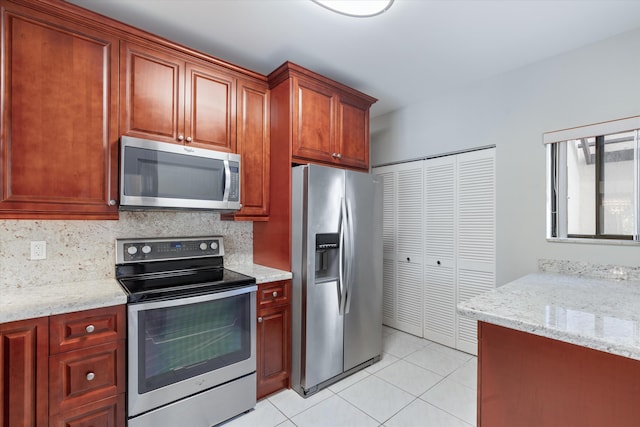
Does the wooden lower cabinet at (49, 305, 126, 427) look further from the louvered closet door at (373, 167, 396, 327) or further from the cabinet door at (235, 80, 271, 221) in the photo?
the louvered closet door at (373, 167, 396, 327)

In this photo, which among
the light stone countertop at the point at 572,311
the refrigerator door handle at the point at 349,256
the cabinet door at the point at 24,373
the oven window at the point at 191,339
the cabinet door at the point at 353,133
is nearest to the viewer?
the light stone countertop at the point at 572,311

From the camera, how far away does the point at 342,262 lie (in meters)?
2.38

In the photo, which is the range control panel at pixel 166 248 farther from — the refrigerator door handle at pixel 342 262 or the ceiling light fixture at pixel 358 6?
the ceiling light fixture at pixel 358 6

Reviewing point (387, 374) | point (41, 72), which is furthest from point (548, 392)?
point (41, 72)

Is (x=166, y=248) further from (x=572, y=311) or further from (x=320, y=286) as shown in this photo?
(x=572, y=311)

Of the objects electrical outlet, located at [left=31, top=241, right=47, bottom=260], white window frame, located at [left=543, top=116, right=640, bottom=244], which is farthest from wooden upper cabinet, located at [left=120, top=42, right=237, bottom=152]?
white window frame, located at [left=543, top=116, right=640, bottom=244]

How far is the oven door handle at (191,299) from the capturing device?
1.64 m

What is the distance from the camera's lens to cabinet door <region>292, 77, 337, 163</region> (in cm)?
236

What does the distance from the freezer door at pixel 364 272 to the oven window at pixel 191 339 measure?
34.1 inches

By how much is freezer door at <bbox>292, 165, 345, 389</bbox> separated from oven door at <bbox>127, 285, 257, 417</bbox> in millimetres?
382

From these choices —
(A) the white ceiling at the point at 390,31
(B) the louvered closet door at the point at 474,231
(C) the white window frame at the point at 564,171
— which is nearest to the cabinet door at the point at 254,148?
(A) the white ceiling at the point at 390,31

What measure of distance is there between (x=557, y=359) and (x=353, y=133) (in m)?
2.14

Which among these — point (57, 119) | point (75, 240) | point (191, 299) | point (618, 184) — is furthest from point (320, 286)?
point (618, 184)

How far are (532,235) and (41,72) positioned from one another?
3443mm
